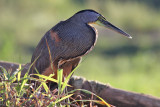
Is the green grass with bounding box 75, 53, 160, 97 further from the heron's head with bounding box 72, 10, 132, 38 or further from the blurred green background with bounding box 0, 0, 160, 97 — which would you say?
the heron's head with bounding box 72, 10, 132, 38

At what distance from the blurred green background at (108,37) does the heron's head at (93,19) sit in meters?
1.97

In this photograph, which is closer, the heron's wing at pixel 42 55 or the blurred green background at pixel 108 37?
the heron's wing at pixel 42 55

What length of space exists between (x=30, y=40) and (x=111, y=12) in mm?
2904

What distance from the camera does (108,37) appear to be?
26.5 ft

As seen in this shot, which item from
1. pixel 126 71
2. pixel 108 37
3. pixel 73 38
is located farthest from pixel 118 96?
pixel 108 37

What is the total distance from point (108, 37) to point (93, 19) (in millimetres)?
5522

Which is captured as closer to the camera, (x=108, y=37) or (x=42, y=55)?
(x=42, y=55)

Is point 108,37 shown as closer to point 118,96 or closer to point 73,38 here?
point 73,38

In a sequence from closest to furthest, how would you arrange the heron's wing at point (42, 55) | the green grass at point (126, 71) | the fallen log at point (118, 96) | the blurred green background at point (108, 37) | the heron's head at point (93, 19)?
the fallen log at point (118, 96)
the heron's head at point (93, 19)
the heron's wing at point (42, 55)
the green grass at point (126, 71)
the blurred green background at point (108, 37)

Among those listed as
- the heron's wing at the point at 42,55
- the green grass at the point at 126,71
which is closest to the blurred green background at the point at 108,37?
the green grass at the point at 126,71

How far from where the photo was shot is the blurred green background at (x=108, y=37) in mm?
5230

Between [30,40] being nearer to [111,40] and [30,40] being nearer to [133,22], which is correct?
[111,40]

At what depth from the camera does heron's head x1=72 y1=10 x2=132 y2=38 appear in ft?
8.41

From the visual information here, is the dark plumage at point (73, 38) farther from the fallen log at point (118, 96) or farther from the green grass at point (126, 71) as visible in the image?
the green grass at point (126, 71)
